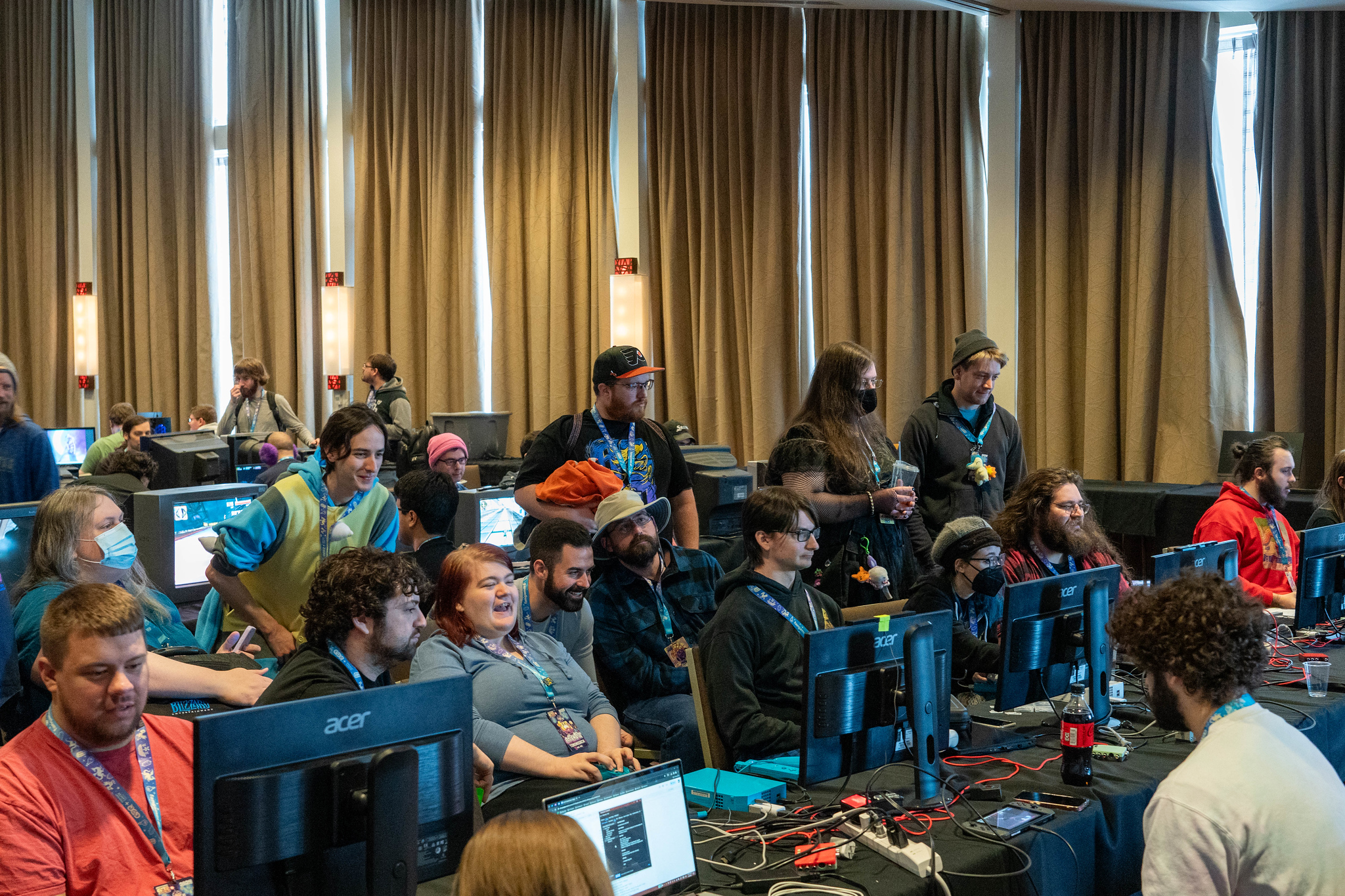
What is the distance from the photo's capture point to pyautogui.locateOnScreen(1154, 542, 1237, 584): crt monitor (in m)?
3.63

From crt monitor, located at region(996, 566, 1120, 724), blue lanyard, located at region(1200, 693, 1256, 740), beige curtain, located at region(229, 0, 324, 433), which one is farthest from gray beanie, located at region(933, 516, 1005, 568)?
beige curtain, located at region(229, 0, 324, 433)

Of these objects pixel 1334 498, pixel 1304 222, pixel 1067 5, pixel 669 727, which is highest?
pixel 1067 5

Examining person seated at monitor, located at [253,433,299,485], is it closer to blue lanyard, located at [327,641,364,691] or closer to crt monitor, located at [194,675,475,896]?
blue lanyard, located at [327,641,364,691]

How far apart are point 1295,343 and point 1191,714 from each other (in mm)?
5190

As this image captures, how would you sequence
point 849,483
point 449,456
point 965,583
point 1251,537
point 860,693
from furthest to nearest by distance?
point 449,456, point 1251,537, point 849,483, point 965,583, point 860,693

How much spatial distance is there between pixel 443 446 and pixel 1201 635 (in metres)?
4.01

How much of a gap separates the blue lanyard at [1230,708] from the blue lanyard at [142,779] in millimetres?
1741

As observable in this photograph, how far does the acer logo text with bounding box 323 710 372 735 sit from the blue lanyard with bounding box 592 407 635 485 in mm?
2233

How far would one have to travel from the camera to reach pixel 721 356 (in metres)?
8.02

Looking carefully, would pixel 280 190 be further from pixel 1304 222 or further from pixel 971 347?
pixel 1304 222

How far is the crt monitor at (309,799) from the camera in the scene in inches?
63.4

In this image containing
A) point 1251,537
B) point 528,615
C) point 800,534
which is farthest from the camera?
point 1251,537

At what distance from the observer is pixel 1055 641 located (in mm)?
3076

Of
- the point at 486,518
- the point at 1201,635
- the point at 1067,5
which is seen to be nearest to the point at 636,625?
the point at 486,518
